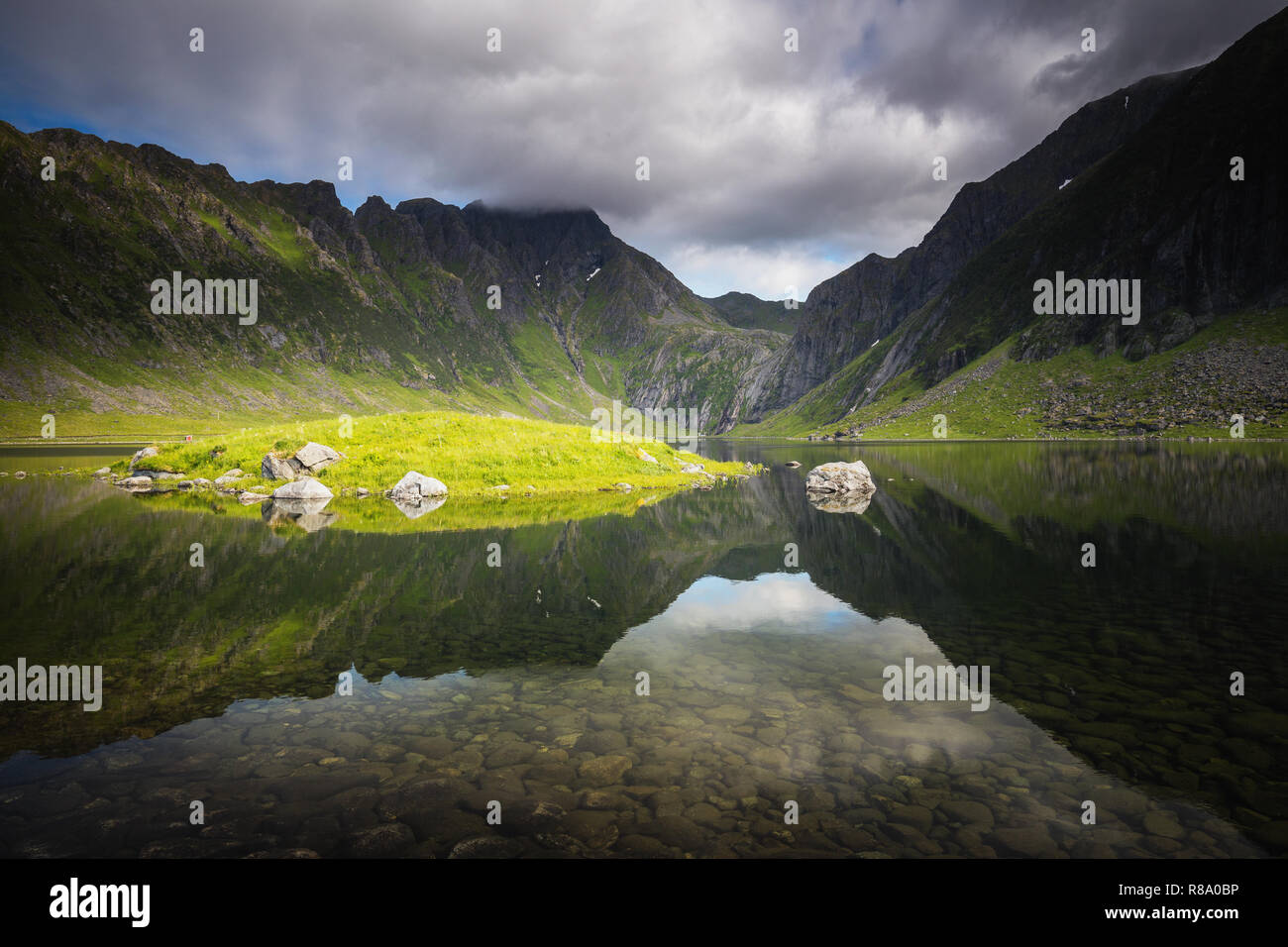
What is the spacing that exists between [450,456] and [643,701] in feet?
141

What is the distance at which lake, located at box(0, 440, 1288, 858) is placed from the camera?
7.83m

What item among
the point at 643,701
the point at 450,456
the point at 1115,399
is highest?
the point at 1115,399

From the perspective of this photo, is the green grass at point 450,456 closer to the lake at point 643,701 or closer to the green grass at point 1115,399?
the lake at point 643,701

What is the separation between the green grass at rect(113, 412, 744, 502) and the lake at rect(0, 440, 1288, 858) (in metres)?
22.4

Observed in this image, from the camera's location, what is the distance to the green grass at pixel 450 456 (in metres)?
49.3

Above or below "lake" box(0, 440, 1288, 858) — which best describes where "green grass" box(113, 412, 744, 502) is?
above

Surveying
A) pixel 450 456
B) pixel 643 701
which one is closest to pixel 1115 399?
pixel 450 456

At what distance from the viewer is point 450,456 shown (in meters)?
51.2

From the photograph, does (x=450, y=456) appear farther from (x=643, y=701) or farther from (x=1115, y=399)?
(x=1115, y=399)

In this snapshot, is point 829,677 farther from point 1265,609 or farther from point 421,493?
point 421,493

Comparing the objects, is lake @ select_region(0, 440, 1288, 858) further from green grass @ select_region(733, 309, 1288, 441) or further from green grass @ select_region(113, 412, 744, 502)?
green grass @ select_region(733, 309, 1288, 441)

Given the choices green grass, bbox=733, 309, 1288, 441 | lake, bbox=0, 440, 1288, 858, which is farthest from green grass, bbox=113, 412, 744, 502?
green grass, bbox=733, 309, 1288, 441
